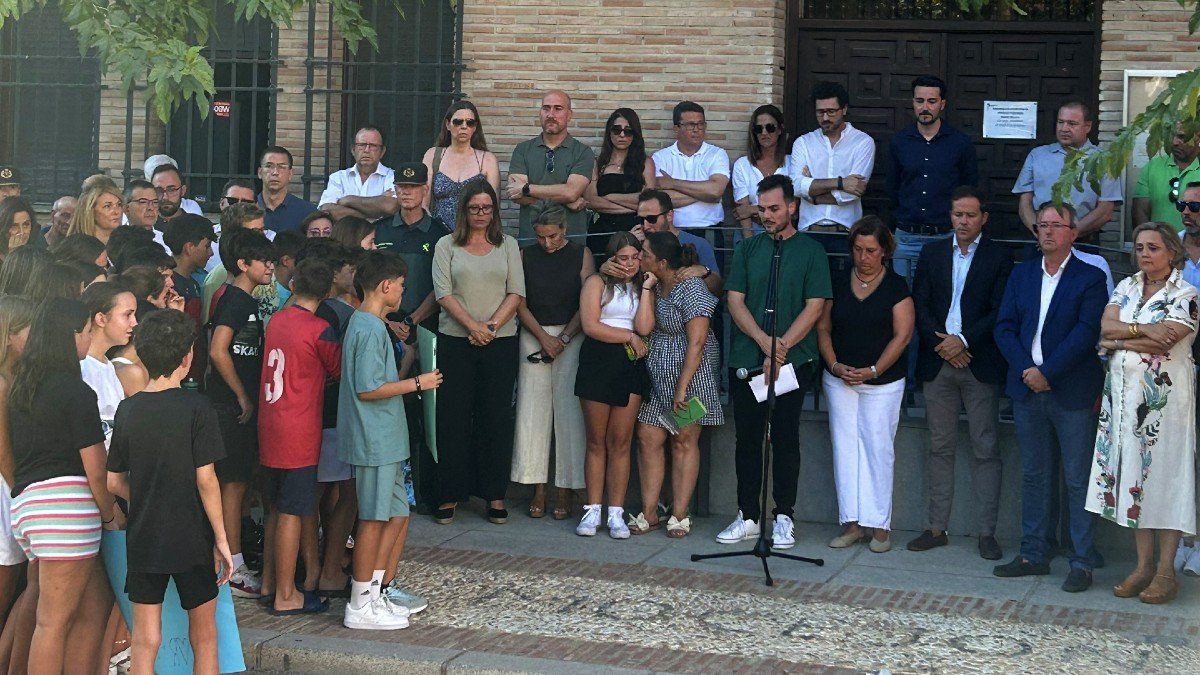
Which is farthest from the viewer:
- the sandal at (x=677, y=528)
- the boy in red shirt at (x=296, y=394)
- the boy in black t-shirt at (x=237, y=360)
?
the sandal at (x=677, y=528)

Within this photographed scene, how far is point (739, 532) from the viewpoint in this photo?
954cm

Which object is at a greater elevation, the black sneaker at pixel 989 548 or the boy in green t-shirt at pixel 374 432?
the boy in green t-shirt at pixel 374 432

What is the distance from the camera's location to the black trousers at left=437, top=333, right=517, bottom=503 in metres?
9.88

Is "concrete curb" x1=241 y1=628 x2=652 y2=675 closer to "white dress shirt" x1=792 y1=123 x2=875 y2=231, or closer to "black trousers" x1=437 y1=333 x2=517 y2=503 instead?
"black trousers" x1=437 y1=333 x2=517 y2=503

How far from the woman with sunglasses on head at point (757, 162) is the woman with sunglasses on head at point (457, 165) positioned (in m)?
1.76

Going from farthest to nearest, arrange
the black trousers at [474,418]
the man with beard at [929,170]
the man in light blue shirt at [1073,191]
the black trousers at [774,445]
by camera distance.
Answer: the man with beard at [929,170], the man in light blue shirt at [1073,191], the black trousers at [474,418], the black trousers at [774,445]

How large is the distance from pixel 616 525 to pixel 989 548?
2270 millimetres

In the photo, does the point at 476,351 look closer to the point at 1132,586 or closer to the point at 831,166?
the point at 831,166

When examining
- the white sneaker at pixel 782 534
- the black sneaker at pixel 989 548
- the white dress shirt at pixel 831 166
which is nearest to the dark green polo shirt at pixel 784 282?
the white sneaker at pixel 782 534

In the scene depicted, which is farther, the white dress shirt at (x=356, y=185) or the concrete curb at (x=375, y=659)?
the white dress shirt at (x=356, y=185)

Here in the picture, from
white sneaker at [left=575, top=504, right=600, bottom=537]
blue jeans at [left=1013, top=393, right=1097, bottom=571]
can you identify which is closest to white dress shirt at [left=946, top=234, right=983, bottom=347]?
blue jeans at [left=1013, top=393, right=1097, bottom=571]

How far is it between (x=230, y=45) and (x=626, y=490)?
558 centimetres

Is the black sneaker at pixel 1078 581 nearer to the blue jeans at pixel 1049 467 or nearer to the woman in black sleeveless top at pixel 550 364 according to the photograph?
the blue jeans at pixel 1049 467

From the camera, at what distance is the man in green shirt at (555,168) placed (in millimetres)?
10680
